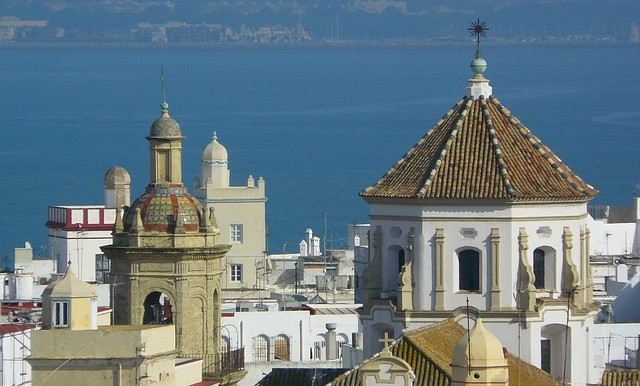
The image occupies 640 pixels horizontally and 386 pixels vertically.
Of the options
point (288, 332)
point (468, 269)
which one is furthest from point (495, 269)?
point (288, 332)

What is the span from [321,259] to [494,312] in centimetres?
4550

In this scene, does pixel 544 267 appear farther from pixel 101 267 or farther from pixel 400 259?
pixel 101 267

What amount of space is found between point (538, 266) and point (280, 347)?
23816 mm

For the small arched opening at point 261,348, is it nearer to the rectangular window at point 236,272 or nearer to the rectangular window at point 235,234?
the rectangular window at point 236,272

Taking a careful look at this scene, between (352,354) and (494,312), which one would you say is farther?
(352,354)

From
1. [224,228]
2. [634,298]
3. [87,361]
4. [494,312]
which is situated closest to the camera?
[87,361]

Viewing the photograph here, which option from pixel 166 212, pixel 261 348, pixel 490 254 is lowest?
pixel 261 348

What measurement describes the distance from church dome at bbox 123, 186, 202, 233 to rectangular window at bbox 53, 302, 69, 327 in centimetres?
611

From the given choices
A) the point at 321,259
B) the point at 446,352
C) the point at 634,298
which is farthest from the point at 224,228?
the point at 446,352

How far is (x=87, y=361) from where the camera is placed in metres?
40.4

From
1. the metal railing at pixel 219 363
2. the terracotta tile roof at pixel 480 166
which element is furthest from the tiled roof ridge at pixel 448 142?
the metal railing at pixel 219 363

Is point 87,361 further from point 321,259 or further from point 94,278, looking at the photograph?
point 321,259

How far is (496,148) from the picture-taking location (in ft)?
155

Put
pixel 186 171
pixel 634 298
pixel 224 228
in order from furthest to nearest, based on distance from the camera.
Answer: pixel 186 171 < pixel 224 228 < pixel 634 298
